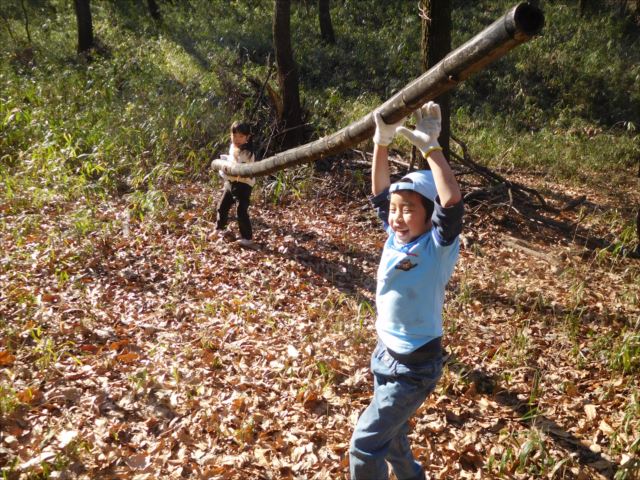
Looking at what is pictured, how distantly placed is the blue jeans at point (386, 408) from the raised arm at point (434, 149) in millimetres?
925

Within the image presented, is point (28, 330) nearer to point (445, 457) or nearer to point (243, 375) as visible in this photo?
point (243, 375)

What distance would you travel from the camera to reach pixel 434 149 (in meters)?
2.74

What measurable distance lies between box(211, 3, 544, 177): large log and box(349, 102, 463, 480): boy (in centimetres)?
12

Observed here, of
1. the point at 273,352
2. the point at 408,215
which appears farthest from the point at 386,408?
the point at 273,352

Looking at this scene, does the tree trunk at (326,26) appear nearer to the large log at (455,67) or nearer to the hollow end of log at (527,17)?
the large log at (455,67)

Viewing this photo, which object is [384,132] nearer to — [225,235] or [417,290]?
[417,290]

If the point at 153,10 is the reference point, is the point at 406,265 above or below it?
below

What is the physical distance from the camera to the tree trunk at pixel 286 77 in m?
9.14

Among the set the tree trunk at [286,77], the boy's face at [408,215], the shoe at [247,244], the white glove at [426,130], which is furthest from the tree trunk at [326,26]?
the boy's face at [408,215]

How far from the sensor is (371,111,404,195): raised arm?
3.21 metres

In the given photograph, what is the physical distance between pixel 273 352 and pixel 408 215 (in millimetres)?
2563

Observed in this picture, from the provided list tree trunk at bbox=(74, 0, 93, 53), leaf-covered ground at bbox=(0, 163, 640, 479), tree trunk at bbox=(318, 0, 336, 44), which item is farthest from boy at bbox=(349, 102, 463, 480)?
tree trunk at bbox=(318, 0, 336, 44)

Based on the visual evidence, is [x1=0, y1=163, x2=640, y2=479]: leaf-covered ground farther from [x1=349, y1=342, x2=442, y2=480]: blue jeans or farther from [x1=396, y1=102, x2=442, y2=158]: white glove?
[x1=396, y1=102, x2=442, y2=158]: white glove

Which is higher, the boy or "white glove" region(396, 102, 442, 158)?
"white glove" region(396, 102, 442, 158)
